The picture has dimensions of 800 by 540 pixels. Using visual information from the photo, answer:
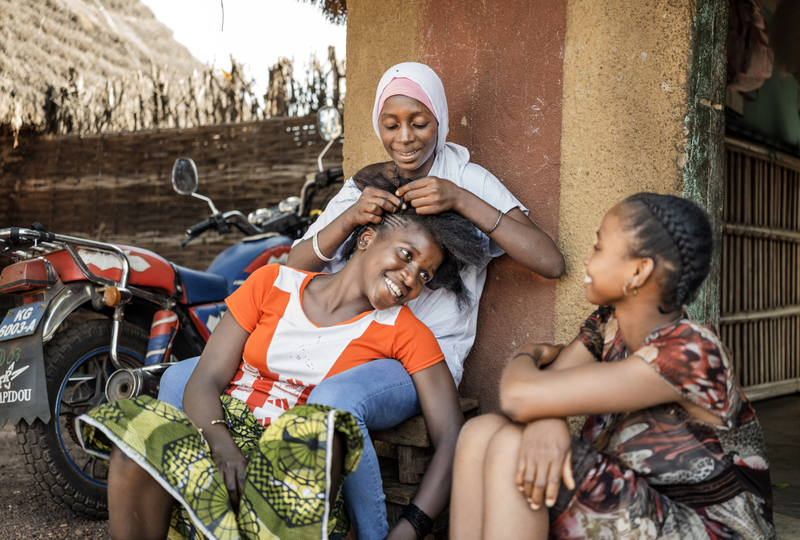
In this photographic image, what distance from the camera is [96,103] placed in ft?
20.6

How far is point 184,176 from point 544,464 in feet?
9.64

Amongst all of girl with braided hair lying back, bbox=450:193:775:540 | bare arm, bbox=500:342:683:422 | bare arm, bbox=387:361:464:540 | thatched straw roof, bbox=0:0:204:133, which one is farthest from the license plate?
thatched straw roof, bbox=0:0:204:133

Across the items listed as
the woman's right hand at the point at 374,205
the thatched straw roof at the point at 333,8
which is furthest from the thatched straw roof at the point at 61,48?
the woman's right hand at the point at 374,205

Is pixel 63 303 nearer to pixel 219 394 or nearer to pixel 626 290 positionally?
pixel 219 394

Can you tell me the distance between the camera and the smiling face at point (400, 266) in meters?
1.99

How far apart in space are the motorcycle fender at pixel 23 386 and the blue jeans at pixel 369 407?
4.47ft

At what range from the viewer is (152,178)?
234 inches

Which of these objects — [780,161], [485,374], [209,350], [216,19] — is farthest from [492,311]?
[780,161]

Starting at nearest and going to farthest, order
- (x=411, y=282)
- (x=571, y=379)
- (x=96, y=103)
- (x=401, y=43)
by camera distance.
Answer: (x=571, y=379)
(x=411, y=282)
(x=401, y=43)
(x=96, y=103)

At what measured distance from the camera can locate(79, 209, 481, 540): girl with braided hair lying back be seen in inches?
60.2

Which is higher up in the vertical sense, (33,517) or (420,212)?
(420,212)

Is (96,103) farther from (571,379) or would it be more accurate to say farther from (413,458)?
(571,379)

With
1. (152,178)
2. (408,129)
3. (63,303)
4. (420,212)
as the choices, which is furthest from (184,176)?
(152,178)

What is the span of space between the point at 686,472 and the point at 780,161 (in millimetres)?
4182
